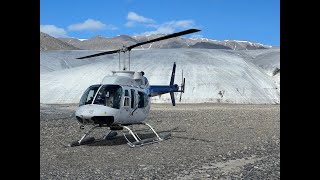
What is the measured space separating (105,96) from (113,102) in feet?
1.18

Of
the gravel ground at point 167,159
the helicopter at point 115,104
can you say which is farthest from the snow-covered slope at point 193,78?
the gravel ground at point 167,159

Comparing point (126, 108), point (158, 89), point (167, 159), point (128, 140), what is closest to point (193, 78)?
point (158, 89)

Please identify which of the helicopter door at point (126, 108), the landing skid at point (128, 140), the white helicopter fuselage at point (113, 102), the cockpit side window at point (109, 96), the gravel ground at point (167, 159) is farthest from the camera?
the helicopter door at point (126, 108)

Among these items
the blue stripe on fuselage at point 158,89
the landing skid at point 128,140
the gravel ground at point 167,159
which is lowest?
the gravel ground at point 167,159

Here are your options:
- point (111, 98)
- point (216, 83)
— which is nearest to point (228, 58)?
point (216, 83)

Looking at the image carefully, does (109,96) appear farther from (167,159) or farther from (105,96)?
(167,159)

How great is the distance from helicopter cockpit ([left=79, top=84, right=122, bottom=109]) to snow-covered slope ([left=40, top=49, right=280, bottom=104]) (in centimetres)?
3786

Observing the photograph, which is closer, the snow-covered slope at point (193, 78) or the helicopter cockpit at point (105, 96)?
the helicopter cockpit at point (105, 96)

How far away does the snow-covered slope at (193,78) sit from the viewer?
171 feet

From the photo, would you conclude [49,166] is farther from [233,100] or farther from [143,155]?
[233,100]

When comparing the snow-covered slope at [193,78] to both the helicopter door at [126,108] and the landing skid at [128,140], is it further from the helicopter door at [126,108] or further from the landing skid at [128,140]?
the helicopter door at [126,108]
